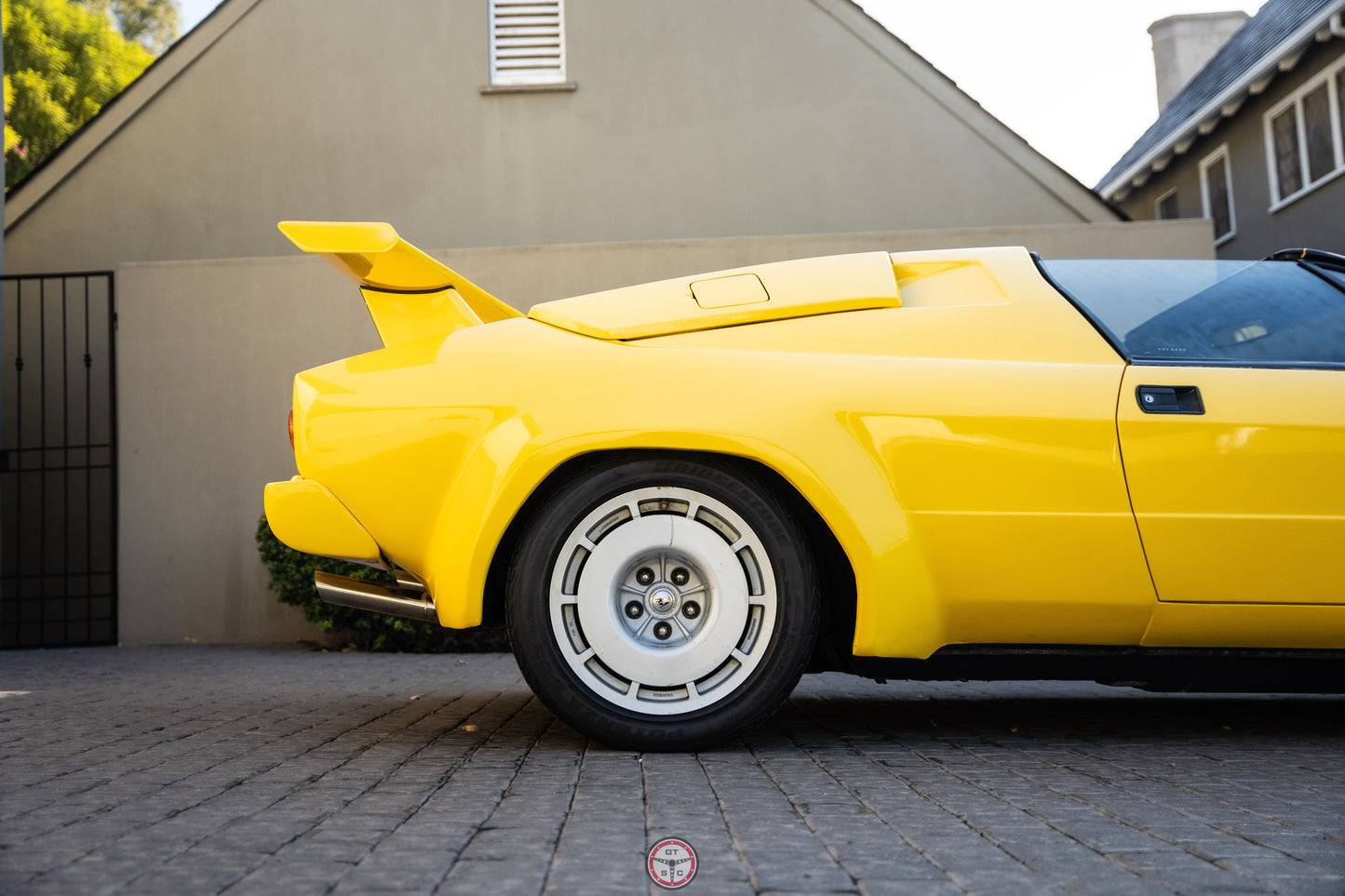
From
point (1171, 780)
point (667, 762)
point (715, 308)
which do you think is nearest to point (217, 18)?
point (715, 308)

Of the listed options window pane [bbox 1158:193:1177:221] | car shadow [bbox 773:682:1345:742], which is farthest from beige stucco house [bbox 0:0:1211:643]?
window pane [bbox 1158:193:1177:221]

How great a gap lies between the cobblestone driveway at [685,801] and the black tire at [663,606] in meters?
0.15

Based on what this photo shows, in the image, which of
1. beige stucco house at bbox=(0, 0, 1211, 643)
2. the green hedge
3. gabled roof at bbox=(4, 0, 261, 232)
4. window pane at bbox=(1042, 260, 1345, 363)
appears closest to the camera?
window pane at bbox=(1042, 260, 1345, 363)

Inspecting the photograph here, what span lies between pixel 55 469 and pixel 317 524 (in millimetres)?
7457

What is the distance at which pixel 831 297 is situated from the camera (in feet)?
11.0

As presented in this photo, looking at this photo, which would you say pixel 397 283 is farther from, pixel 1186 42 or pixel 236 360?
pixel 1186 42

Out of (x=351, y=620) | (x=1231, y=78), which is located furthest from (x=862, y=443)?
(x=1231, y=78)

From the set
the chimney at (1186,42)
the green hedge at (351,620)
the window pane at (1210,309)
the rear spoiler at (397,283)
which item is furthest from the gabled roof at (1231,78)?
the rear spoiler at (397,283)

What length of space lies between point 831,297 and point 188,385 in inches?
286

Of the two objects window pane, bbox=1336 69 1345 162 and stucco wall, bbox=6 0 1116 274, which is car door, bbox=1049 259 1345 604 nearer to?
stucco wall, bbox=6 0 1116 274

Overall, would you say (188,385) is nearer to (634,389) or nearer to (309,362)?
(309,362)

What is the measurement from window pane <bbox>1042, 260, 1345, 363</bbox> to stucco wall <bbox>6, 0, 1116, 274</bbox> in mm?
7609

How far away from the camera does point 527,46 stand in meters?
11.5

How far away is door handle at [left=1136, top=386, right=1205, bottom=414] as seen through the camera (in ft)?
10.5
